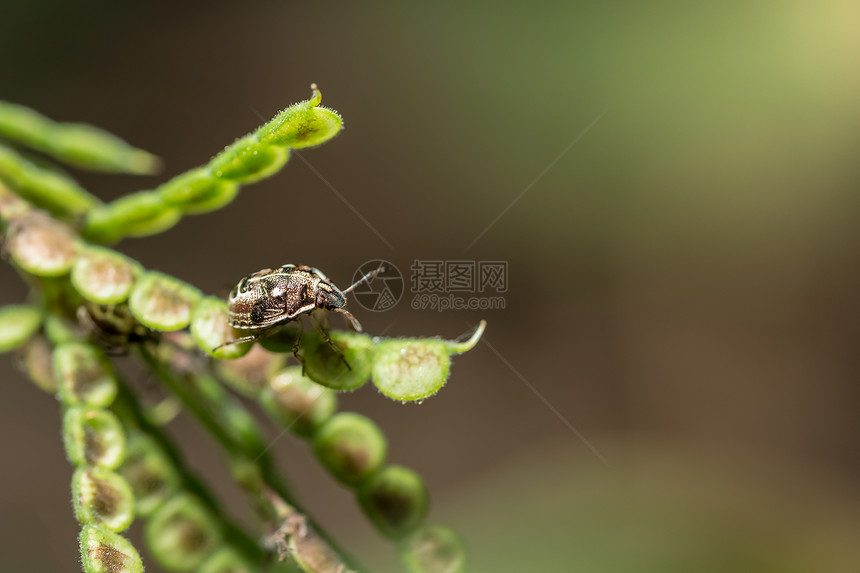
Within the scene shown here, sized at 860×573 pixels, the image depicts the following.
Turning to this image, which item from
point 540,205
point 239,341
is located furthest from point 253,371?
point 540,205

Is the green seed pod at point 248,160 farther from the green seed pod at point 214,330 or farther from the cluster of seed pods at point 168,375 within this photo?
the green seed pod at point 214,330

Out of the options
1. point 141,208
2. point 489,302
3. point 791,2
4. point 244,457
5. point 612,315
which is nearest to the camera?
point 141,208

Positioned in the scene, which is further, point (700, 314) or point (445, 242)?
point (445, 242)

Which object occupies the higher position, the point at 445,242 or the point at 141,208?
the point at 445,242

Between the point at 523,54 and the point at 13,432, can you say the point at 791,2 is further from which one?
the point at 13,432

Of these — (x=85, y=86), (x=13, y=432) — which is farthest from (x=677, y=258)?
(x=13, y=432)

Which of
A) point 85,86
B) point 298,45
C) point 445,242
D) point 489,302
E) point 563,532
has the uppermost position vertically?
point 298,45

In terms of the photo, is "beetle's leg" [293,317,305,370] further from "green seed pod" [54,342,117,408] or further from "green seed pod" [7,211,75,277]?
"green seed pod" [7,211,75,277]

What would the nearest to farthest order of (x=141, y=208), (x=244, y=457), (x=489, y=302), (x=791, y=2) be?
(x=141, y=208) < (x=244, y=457) < (x=489, y=302) < (x=791, y=2)
